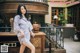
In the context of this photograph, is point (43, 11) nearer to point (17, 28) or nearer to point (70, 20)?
point (17, 28)

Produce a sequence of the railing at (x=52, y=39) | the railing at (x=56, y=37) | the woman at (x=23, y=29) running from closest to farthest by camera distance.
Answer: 1. the woman at (x=23, y=29)
2. the railing at (x=52, y=39)
3. the railing at (x=56, y=37)

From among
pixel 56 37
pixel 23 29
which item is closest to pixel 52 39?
pixel 56 37

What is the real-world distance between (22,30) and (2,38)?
1.37 meters

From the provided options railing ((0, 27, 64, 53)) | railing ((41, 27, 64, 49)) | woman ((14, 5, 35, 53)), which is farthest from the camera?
railing ((41, 27, 64, 49))

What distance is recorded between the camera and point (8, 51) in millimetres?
6789

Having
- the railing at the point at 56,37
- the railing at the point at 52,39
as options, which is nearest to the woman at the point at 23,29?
the railing at the point at 52,39

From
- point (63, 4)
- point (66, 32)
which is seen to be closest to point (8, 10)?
point (66, 32)

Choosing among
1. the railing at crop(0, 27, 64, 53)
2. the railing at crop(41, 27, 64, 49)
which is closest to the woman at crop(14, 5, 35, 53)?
the railing at crop(0, 27, 64, 53)

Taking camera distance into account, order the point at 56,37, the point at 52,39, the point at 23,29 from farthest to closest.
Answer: the point at 52,39 < the point at 56,37 < the point at 23,29

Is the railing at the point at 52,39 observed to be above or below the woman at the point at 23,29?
below

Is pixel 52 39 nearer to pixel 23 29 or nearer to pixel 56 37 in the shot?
pixel 56 37

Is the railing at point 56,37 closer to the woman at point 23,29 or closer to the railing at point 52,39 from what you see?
the railing at point 52,39

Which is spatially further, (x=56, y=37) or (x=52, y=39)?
(x=52, y=39)

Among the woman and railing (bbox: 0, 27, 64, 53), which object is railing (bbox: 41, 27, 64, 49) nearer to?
railing (bbox: 0, 27, 64, 53)
